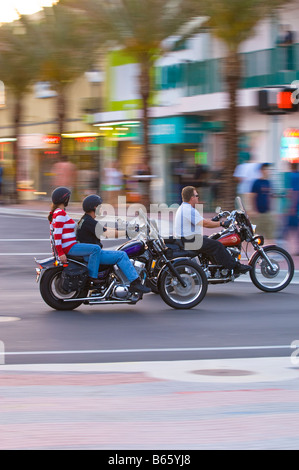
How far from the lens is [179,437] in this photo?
16.1 ft

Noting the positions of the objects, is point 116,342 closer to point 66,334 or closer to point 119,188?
point 66,334

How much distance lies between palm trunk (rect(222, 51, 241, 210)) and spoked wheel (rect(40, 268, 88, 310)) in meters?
9.71

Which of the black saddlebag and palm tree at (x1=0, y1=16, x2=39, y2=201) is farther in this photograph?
palm tree at (x1=0, y1=16, x2=39, y2=201)

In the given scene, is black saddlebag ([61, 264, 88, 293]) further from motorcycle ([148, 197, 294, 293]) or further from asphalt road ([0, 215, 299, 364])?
motorcycle ([148, 197, 294, 293])

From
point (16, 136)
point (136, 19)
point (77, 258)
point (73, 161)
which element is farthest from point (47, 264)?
point (73, 161)

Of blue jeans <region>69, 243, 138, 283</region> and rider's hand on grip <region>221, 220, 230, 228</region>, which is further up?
rider's hand on grip <region>221, 220, 230, 228</region>

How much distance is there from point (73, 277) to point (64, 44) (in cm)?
2302

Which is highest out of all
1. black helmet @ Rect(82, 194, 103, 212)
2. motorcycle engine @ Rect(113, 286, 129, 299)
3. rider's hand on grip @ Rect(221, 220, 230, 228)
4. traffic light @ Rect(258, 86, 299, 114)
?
traffic light @ Rect(258, 86, 299, 114)

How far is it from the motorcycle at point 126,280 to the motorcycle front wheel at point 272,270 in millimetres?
1500

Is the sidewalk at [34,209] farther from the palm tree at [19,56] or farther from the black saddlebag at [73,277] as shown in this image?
the black saddlebag at [73,277]

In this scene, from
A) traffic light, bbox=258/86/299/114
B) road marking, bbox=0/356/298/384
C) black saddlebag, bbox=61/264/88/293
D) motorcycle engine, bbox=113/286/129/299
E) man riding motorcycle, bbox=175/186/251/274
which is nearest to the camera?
road marking, bbox=0/356/298/384

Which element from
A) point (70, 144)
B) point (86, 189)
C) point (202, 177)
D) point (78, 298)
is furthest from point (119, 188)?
point (78, 298)

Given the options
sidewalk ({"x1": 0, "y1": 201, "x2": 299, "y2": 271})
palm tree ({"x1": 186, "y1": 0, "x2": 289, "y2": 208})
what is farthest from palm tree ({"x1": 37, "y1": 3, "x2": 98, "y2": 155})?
palm tree ({"x1": 186, "y1": 0, "x2": 289, "y2": 208})

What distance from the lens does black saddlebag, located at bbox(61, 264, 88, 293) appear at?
32.8ft
